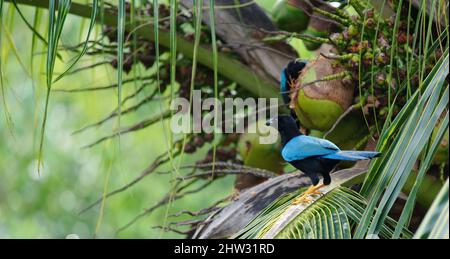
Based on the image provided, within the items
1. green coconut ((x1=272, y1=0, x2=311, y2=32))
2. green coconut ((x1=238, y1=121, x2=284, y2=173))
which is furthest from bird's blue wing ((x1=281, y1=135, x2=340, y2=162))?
green coconut ((x1=272, y1=0, x2=311, y2=32))

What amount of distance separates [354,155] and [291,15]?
91 cm

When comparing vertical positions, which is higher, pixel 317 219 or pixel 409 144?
pixel 409 144

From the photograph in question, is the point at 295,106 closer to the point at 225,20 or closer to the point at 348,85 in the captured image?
the point at 348,85

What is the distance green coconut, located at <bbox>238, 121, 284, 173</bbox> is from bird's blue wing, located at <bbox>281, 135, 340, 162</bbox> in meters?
0.52

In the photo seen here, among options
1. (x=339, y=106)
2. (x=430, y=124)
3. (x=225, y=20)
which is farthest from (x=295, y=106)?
(x=430, y=124)

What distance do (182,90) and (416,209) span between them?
86 cm

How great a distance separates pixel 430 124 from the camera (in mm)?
1366

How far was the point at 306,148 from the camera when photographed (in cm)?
188

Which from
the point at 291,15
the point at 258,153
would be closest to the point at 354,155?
the point at 258,153

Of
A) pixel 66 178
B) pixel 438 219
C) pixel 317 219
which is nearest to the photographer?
pixel 438 219

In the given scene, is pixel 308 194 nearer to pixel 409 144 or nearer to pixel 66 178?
pixel 409 144

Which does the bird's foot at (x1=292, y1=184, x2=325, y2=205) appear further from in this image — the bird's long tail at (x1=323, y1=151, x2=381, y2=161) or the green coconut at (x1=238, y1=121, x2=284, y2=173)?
the green coconut at (x1=238, y1=121, x2=284, y2=173)

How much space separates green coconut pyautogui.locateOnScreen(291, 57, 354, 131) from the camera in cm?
206

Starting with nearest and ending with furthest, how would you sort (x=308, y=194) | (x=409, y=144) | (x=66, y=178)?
(x=409, y=144) → (x=308, y=194) → (x=66, y=178)
